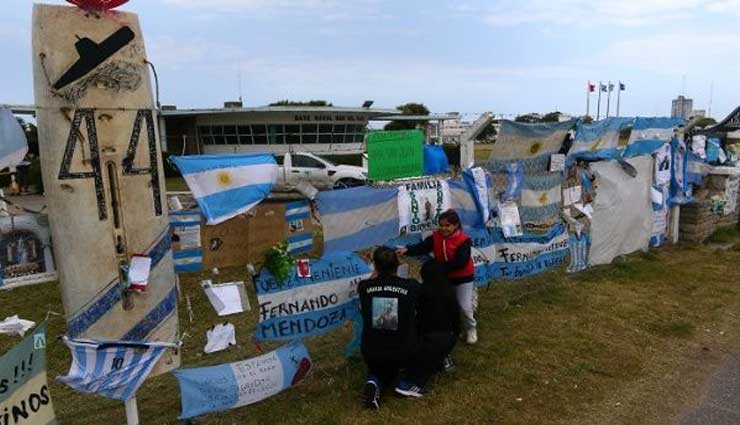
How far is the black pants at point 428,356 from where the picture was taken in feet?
14.6

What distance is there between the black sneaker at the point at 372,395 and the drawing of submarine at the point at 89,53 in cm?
281

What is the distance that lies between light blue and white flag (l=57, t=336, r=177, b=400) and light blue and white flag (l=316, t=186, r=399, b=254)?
181 cm

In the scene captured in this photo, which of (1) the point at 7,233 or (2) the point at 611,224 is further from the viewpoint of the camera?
(2) the point at 611,224

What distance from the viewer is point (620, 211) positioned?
835cm

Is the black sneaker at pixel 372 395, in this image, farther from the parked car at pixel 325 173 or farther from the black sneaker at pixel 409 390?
the parked car at pixel 325 173

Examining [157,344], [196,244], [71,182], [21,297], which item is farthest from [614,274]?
[21,297]

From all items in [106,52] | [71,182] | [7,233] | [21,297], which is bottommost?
[21,297]

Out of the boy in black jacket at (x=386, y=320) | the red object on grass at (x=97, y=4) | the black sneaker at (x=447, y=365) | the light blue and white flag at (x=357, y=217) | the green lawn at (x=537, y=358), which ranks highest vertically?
the red object on grass at (x=97, y=4)

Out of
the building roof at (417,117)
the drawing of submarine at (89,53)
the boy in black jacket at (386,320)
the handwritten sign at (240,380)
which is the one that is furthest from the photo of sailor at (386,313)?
the building roof at (417,117)

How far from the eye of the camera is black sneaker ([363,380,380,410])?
426 cm

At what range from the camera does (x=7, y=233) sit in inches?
138

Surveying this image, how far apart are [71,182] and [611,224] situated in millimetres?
7091

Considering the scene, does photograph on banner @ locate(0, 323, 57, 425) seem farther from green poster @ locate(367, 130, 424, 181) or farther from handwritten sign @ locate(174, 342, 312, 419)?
green poster @ locate(367, 130, 424, 181)

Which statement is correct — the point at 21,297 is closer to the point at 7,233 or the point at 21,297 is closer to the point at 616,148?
the point at 7,233
